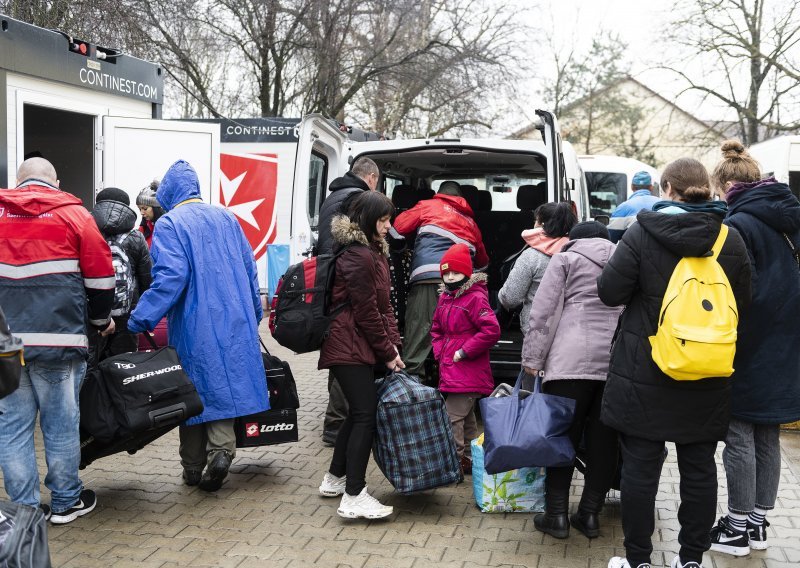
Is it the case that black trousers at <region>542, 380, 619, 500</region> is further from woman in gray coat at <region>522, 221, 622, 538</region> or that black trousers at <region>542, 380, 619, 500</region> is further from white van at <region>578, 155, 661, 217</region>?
white van at <region>578, 155, 661, 217</region>

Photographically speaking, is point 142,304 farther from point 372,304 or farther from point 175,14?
point 175,14

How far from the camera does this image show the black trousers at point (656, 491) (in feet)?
11.8

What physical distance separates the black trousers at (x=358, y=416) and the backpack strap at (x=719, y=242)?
183 cm

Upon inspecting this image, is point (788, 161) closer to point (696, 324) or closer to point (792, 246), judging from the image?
point (792, 246)

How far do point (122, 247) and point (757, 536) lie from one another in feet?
13.3

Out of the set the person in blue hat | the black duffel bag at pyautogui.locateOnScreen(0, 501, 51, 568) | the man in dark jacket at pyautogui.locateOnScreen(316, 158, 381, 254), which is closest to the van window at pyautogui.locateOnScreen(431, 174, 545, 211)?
the person in blue hat

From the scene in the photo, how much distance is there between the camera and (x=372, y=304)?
4434 millimetres

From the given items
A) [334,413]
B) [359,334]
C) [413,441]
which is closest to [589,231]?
[359,334]

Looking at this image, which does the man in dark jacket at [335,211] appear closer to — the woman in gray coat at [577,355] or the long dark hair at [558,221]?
the long dark hair at [558,221]

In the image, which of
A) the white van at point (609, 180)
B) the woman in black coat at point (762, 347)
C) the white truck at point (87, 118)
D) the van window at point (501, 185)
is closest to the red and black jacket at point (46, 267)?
the white truck at point (87, 118)

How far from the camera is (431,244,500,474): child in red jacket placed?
510 cm

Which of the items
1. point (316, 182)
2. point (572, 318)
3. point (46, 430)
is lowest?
point (46, 430)

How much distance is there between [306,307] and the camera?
181 inches

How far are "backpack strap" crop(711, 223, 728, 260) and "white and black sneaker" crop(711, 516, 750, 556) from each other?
55.6 inches
